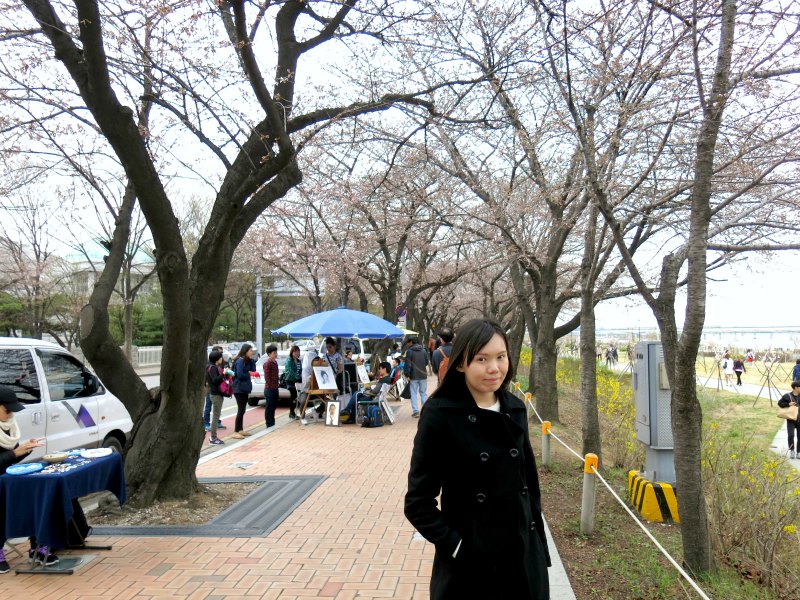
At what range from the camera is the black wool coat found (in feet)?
7.80

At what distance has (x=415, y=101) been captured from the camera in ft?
26.0

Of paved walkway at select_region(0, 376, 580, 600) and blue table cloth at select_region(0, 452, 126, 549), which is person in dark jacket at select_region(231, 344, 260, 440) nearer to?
paved walkway at select_region(0, 376, 580, 600)

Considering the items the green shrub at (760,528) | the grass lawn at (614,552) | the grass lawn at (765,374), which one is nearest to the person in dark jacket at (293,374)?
the grass lawn at (614,552)

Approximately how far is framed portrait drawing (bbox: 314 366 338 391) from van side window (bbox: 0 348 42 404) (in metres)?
7.09

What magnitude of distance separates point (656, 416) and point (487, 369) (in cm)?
503

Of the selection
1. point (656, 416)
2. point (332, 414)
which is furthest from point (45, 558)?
point (332, 414)

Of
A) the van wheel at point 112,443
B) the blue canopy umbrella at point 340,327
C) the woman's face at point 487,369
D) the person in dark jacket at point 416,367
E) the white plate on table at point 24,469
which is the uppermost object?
the blue canopy umbrella at point 340,327

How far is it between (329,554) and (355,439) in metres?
6.40

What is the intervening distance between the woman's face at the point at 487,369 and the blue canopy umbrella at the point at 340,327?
10.8 m

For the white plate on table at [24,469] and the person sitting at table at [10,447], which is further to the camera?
the person sitting at table at [10,447]

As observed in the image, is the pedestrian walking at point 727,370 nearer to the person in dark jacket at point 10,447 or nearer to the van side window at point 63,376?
the van side window at point 63,376

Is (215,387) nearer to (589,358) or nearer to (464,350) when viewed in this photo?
(589,358)

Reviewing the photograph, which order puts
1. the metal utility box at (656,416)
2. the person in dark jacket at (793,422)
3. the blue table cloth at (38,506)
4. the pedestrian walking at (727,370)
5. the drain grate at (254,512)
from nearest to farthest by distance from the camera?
the blue table cloth at (38,506) → the drain grate at (254,512) → the metal utility box at (656,416) → the person in dark jacket at (793,422) → the pedestrian walking at (727,370)

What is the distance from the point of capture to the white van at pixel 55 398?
21.6 feet
